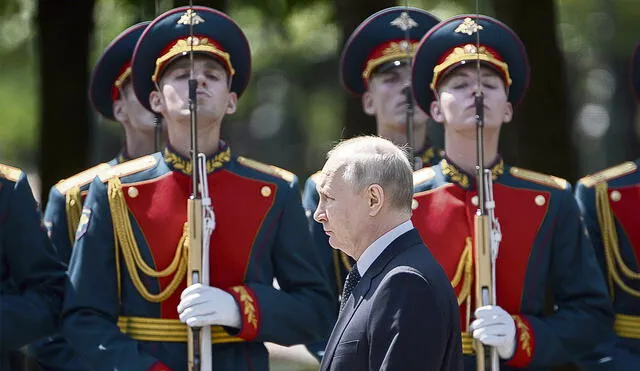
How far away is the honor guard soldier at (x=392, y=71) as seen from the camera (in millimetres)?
8703

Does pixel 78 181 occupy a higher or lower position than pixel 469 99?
lower

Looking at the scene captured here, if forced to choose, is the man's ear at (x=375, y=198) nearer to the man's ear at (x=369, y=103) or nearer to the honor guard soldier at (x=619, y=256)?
the honor guard soldier at (x=619, y=256)

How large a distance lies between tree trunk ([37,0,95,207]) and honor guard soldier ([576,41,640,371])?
20.2 ft

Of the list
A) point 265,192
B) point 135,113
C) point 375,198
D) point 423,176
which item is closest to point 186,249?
point 265,192

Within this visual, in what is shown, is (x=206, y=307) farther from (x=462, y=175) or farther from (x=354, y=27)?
(x=354, y=27)

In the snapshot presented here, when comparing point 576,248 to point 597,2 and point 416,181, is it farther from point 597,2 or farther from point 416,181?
point 597,2

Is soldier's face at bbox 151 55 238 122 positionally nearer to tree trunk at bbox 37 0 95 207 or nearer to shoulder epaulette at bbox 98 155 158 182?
shoulder epaulette at bbox 98 155 158 182

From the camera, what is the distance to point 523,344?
713 centimetres

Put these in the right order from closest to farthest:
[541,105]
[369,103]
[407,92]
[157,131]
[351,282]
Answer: [351,282]
[407,92]
[157,131]
[369,103]
[541,105]

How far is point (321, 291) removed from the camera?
739cm

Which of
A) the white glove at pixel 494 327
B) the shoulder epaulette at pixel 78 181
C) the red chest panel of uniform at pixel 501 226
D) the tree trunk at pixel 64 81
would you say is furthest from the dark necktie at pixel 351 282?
the tree trunk at pixel 64 81

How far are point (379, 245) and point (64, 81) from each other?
8347mm

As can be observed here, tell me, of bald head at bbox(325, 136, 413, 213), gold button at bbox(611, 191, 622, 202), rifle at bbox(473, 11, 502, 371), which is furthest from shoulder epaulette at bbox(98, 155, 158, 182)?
gold button at bbox(611, 191, 622, 202)

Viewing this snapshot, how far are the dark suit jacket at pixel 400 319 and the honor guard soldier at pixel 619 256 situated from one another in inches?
103
